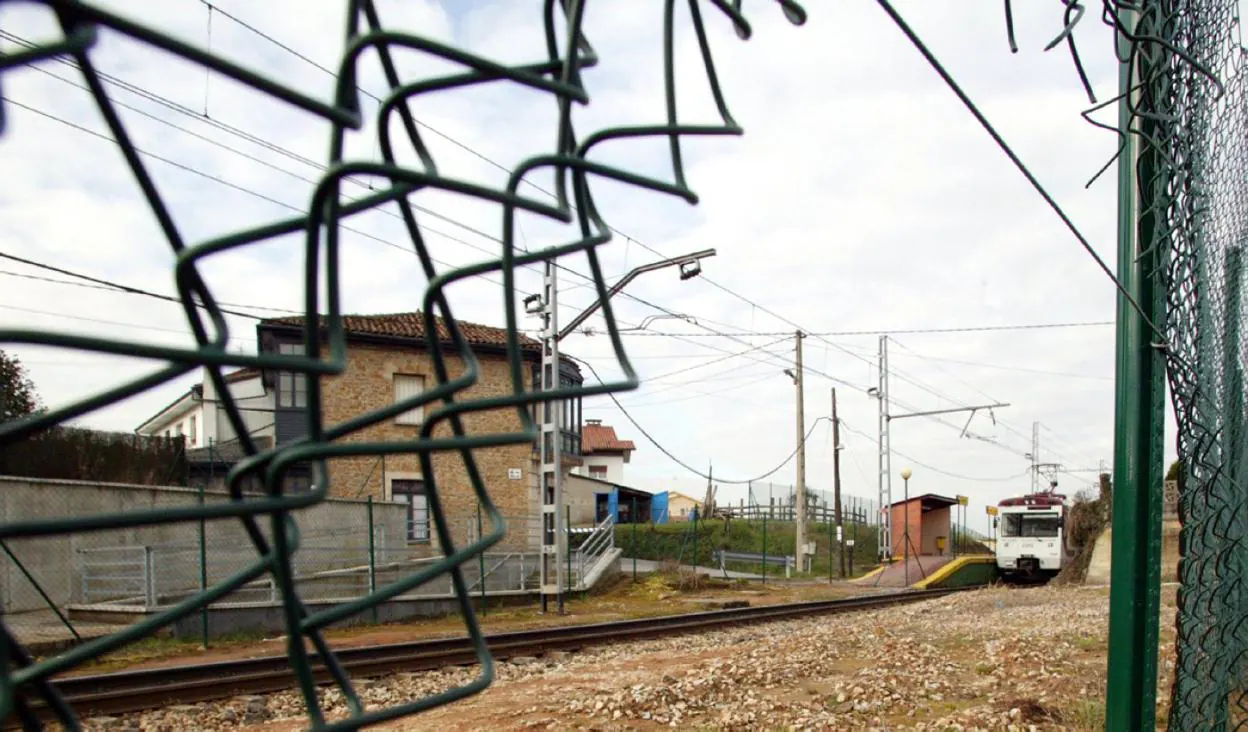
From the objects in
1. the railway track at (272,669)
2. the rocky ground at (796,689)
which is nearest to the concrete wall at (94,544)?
the railway track at (272,669)

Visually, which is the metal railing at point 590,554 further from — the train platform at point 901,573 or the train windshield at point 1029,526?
the train windshield at point 1029,526

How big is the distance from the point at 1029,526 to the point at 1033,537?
0.36m

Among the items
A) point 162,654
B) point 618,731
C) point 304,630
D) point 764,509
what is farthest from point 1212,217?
point 764,509

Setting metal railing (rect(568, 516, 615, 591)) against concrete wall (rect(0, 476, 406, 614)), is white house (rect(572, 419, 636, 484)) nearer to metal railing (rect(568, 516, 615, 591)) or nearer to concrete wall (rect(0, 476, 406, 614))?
metal railing (rect(568, 516, 615, 591))

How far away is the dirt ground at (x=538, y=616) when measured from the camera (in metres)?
11.8

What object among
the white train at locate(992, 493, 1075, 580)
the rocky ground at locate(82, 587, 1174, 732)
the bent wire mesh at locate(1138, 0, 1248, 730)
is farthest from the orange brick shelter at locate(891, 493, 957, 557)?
the bent wire mesh at locate(1138, 0, 1248, 730)

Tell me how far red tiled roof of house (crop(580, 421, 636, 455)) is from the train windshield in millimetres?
39034

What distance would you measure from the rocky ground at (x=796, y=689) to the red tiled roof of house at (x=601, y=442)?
55.6m

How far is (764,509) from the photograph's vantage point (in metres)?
48.6

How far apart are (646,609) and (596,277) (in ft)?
63.4

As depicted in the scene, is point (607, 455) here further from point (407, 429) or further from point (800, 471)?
point (407, 429)

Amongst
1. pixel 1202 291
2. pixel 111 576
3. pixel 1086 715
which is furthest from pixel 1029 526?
pixel 1202 291

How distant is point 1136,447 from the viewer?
289cm

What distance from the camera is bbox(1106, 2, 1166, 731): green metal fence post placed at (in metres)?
2.87
